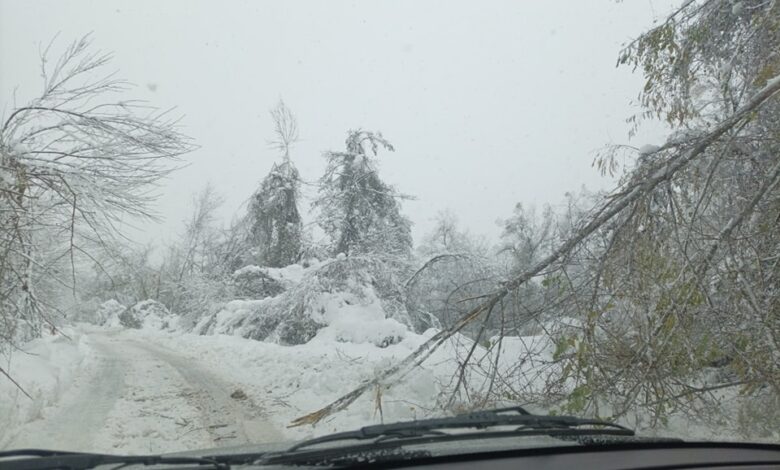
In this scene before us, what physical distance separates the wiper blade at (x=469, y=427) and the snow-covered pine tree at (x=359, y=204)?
14068 millimetres

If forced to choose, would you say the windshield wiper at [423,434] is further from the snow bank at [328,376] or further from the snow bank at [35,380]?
the snow bank at [35,380]

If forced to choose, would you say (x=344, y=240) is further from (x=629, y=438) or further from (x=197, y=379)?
(x=629, y=438)

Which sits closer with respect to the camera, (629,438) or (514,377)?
(629,438)

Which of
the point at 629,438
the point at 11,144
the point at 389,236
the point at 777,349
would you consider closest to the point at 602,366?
the point at 777,349

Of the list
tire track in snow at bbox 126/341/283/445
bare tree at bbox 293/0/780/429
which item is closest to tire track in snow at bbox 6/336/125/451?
tire track in snow at bbox 126/341/283/445

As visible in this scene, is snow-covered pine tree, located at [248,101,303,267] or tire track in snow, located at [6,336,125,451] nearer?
tire track in snow, located at [6,336,125,451]

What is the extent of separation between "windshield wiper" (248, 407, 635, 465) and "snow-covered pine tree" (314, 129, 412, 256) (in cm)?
1410

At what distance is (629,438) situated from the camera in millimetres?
2459

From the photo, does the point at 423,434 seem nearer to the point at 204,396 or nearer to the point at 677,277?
the point at 677,277

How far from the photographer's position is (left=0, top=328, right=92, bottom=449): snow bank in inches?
241

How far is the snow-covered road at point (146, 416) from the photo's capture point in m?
5.27

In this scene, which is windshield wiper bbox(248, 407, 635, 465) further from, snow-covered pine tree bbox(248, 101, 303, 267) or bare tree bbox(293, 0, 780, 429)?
snow-covered pine tree bbox(248, 101, 303, 267)

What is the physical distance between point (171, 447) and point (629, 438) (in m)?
4.25

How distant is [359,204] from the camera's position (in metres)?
17.5
